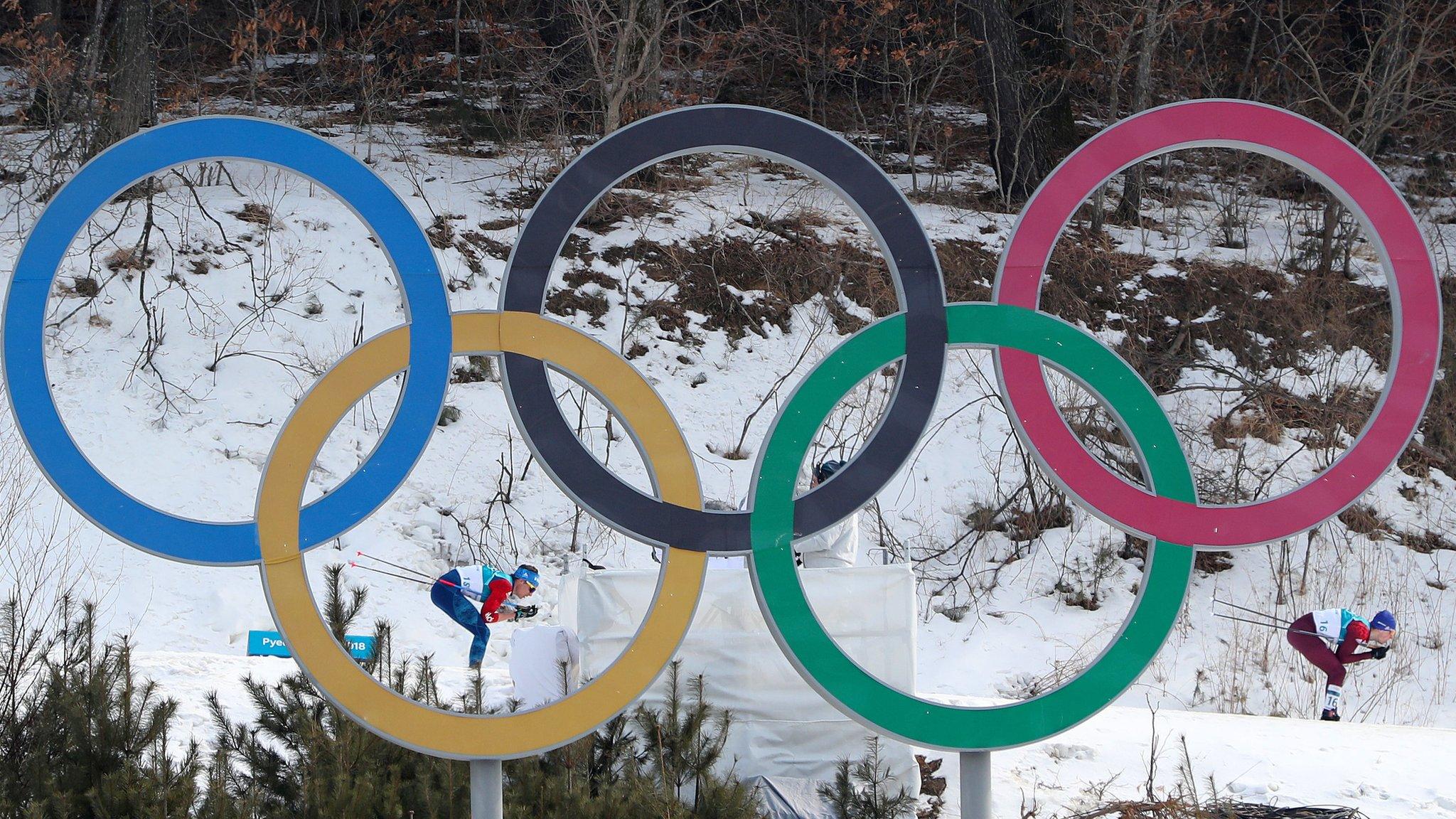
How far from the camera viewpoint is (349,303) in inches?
420

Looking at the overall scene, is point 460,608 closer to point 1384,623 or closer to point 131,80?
point 1384,623

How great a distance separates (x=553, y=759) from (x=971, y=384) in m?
7.95

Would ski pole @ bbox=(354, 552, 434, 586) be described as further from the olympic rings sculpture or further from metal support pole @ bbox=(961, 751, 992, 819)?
metal support pole @ bbox=(961, 751, 992, 819)

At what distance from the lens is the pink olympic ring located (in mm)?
3832

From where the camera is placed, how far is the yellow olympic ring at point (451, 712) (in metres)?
3.68


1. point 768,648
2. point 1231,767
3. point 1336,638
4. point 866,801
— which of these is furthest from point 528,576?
point 1336,638

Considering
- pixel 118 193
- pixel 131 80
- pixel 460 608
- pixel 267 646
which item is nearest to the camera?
pixel 118 193

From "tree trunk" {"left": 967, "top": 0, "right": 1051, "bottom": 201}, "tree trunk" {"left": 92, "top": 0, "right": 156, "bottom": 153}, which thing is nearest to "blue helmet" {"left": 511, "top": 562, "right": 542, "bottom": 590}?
"tree trunk" {"left": 92, "top": 0, "right": 156, "bottom": 153}

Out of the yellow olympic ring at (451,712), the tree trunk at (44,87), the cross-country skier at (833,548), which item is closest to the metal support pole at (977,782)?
the yellow olympic ring at (451,712)

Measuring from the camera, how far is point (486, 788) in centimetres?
386

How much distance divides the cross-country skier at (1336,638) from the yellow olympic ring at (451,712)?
5244mm

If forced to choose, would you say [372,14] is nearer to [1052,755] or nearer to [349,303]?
[349,303]

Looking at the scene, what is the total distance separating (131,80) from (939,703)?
999 centimetres

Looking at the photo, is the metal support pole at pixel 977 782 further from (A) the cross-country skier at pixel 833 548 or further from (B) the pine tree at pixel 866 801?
(A) the cross-country skier at pixel 833 548
